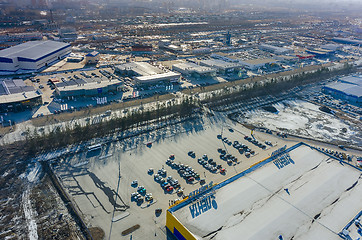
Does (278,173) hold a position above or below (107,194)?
above

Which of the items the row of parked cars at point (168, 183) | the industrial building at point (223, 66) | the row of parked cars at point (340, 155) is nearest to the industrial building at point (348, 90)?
the industrial building at point (223, 66)

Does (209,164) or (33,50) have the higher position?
(33,50)

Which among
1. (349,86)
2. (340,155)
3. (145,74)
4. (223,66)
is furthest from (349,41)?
(145,74)

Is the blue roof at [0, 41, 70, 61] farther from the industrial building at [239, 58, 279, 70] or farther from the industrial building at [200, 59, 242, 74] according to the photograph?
the industrial building at [239, 58, 279, 70]

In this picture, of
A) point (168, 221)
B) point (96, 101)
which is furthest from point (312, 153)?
point (96, 101)

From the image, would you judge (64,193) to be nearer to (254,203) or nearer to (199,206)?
(199,206)

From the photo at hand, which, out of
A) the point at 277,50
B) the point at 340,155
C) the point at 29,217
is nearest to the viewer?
the point at 29,217

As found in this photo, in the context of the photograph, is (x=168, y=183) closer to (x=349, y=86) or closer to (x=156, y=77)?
(x=156, y=77)
